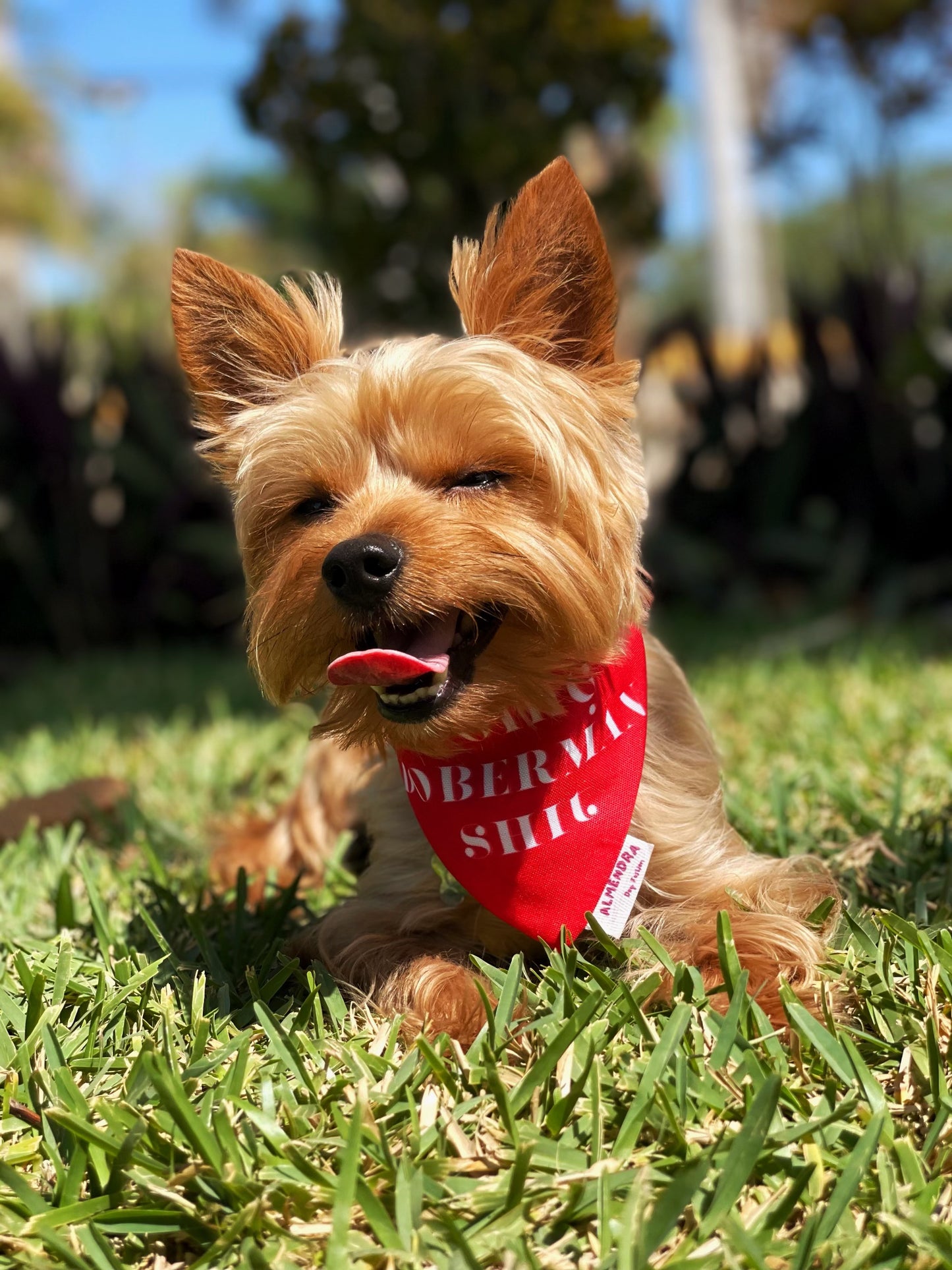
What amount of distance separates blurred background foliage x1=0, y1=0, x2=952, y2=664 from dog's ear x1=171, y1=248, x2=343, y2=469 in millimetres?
5652

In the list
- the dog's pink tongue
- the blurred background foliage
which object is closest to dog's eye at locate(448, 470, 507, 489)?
the dog's pink tongue

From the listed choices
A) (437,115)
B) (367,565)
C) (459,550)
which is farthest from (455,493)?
(437,115)

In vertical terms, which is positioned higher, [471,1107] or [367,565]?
[367,565]

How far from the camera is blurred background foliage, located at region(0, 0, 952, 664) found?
8.38 meters

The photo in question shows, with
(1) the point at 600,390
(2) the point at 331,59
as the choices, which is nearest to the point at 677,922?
(1) the point at 600,390

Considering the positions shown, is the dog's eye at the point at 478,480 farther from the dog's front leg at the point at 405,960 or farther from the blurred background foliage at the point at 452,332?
the blurred background foliage at the point at 452,332

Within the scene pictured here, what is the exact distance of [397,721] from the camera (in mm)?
2367

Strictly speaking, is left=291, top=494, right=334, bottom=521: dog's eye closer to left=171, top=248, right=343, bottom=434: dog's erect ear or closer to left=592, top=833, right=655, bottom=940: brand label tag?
left=171, top=248, right=343, bottom=434: dog's erect ear

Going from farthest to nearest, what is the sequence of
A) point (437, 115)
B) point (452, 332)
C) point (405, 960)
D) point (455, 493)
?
point (452, 332), point (437, 115), point (405, 960), point (455, 493)

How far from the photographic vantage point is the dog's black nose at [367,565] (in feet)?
7.42

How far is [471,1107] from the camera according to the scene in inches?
79.5

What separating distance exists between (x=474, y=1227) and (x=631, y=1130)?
0.98ft

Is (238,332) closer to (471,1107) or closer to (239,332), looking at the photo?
(239,332)

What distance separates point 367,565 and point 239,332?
795 mm
